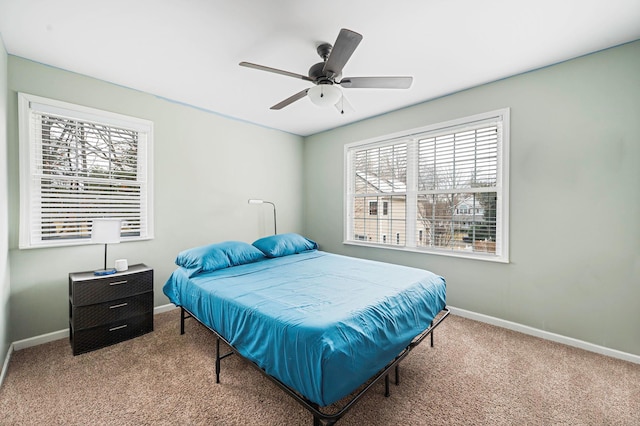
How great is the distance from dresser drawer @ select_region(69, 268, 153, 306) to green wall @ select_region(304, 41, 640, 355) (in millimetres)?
3407

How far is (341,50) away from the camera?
1.73 metres

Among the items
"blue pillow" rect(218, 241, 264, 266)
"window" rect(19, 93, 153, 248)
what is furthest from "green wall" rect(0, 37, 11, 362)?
"blue pillow" rect(218, 241, 264, 266)

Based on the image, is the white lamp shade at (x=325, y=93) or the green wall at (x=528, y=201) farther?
the green wall at (x=528, y=201)

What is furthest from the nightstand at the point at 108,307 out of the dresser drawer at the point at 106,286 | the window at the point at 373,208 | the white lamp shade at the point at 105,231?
the window at the point at 373,208

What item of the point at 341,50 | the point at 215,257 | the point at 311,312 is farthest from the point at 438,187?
the point at 215,257

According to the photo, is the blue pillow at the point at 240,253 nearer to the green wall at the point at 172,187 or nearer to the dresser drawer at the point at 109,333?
the green wall at the point at 172,187

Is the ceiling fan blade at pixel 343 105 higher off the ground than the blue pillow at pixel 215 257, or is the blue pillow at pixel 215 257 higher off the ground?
the ceiling fan blade at pixel 343 105

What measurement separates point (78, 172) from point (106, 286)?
1198 millimetres

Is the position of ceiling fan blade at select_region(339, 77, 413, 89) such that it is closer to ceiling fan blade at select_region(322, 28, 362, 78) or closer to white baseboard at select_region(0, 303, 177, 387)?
ceiling fan blade at select_region(322, 28, 362, 78)

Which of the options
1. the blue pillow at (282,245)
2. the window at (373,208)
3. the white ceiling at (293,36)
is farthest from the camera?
the window at (373,208)

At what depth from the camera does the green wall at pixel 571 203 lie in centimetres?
221

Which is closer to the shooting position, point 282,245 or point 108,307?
point 108,307

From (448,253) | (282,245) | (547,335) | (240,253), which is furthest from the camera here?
(282,245)

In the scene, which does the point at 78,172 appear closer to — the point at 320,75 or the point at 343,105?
the point at 320,75
